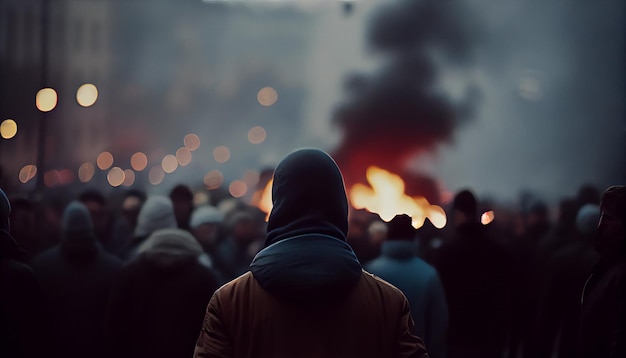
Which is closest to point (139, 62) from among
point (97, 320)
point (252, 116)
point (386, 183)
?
point (252, 116)

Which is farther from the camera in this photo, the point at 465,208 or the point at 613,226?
the point at 465,208

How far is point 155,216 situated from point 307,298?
3994 millimetres

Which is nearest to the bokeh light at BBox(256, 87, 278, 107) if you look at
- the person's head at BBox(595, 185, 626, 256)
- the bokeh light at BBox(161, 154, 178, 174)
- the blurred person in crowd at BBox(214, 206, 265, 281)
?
the bokeh light at BBox(161, 154, 178, 174)

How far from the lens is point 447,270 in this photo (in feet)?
19.3

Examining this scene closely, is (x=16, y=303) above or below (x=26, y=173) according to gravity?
below

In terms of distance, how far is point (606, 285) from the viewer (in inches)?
154

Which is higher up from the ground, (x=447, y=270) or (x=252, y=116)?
(x=252, y=116)

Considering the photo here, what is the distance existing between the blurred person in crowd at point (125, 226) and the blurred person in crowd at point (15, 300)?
4.11 m

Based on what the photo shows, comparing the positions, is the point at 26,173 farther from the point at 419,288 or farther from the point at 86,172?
the point at 419,288

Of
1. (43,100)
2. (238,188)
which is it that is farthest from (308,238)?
(238,188)

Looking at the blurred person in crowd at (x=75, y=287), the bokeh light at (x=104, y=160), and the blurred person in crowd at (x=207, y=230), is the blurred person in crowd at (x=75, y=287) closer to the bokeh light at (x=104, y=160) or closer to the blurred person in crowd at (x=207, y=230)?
the blurred person in crowd at (x=207, y=230)

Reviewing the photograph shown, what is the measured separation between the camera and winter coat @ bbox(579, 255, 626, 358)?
12.6 ft

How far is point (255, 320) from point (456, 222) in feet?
11.7

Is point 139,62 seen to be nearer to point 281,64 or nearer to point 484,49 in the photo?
point 281,64
